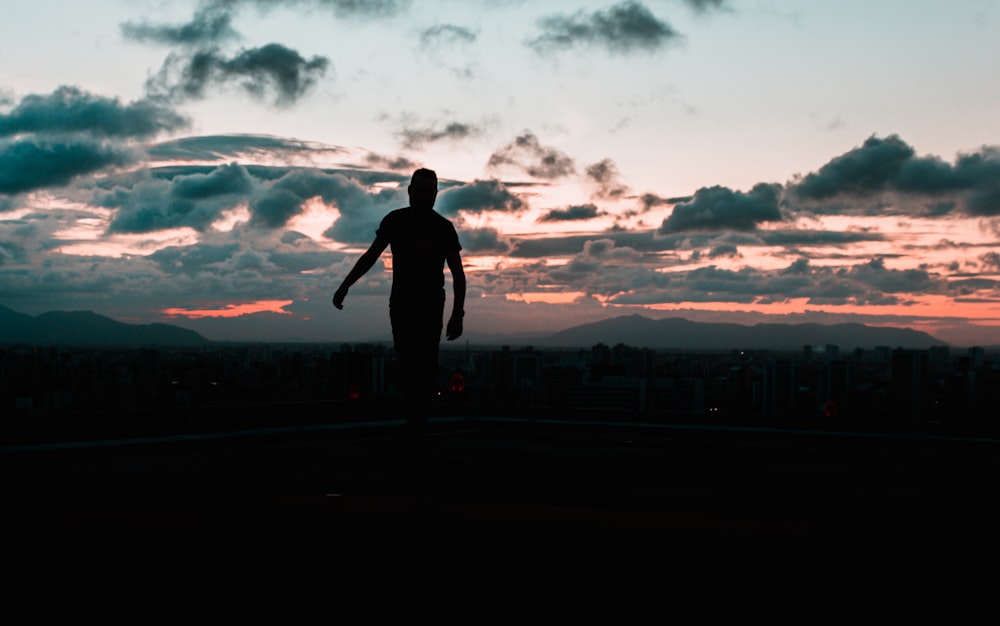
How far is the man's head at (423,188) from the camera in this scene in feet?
23.5

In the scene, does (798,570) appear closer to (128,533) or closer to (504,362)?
(128,533)

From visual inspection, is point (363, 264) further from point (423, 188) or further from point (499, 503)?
point (499, 503)

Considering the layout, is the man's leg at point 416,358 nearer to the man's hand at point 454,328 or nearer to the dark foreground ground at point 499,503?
the man's hand at point 454,328

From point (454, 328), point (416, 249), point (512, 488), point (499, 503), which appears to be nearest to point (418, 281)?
point (416, 249)

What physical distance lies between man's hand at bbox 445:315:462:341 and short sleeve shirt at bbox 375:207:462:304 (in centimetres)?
29

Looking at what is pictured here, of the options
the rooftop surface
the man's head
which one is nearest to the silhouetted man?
the man's head

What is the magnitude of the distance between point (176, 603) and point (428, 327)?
13.9 ft

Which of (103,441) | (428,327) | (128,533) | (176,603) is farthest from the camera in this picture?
(103,441)

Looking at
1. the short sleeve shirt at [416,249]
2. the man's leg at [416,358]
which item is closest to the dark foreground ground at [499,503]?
the man's leg at [416,358]

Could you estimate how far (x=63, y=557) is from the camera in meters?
3.34

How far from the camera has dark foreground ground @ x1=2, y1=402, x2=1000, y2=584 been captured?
329 centimetres

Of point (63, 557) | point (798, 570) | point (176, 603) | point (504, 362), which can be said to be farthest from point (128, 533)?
point (504, 362)

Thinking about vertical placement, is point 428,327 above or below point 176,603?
above

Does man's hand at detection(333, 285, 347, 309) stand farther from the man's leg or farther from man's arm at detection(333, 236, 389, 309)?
the man's leg
